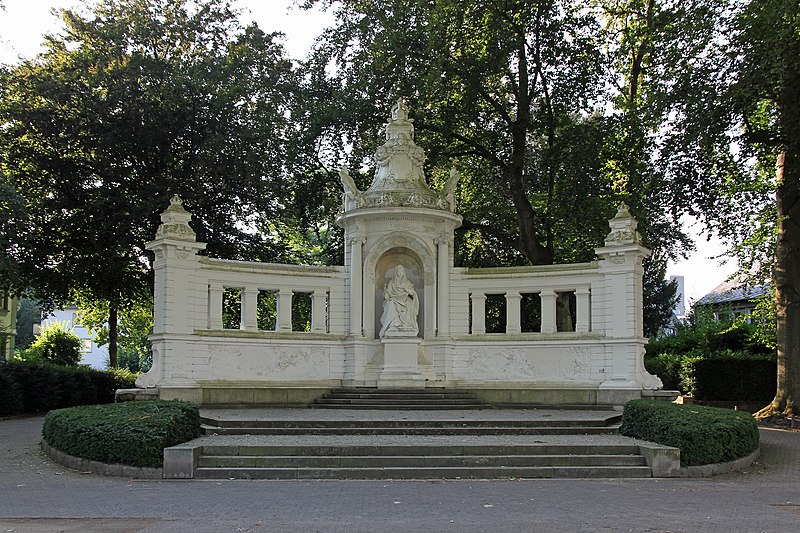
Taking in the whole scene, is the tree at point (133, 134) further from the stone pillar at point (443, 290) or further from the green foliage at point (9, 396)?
the stone pillar at point (443, 290)

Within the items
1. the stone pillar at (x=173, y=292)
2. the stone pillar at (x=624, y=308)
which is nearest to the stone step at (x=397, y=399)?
the stone pillar at (x=624, y=308)

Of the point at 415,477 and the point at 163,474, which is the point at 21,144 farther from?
the point at 415,477

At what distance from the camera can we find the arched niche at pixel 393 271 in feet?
73.3

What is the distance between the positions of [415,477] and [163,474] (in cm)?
364

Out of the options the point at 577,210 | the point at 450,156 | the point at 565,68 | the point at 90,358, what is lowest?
the point at 90,358

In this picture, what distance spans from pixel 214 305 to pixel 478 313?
6496 mm

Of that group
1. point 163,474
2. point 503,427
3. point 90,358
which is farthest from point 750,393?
point 90,358

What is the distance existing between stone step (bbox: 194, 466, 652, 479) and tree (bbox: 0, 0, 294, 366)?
1625 cm

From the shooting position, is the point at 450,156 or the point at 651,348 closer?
the point at 450,156

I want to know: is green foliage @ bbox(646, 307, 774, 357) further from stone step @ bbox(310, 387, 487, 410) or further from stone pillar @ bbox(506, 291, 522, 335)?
stone step @ bbox(310, 387, 487, 410)

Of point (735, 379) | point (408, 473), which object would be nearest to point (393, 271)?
point (408, 473)

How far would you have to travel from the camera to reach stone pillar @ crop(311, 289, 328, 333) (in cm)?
2194

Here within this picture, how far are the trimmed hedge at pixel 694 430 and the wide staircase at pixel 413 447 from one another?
18.0 inches

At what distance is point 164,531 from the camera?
902cm
